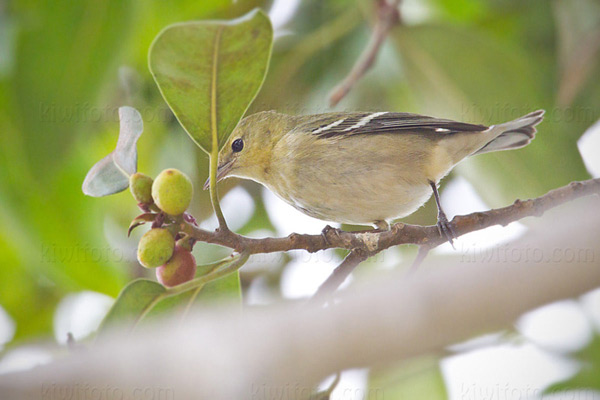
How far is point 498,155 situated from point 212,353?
231cm

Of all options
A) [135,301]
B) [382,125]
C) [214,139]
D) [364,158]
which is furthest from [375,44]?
[135,301]

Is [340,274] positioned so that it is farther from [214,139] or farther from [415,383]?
[415,383]

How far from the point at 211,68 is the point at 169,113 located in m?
1.82

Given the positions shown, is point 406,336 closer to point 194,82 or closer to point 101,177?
point 194,82

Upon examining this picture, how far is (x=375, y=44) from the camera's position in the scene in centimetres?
323

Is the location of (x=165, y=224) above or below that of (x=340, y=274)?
above

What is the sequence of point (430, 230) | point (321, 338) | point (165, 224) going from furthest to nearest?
point (430, 230), point (165, 224), point (321, 338)

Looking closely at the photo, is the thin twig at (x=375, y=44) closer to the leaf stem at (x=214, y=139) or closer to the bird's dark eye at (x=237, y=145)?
the bird's dark eye at (x=237, y=145)

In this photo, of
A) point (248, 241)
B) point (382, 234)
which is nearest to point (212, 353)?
point (248, 241)

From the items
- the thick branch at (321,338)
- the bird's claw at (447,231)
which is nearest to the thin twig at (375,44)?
the bird's claw at (447,231)

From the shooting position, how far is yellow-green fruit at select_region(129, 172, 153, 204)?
1794 millimetres

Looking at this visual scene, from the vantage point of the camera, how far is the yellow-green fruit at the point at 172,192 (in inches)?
67.6

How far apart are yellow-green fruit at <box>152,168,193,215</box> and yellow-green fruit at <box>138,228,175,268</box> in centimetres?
7

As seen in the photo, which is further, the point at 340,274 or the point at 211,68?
the point at 340,274
